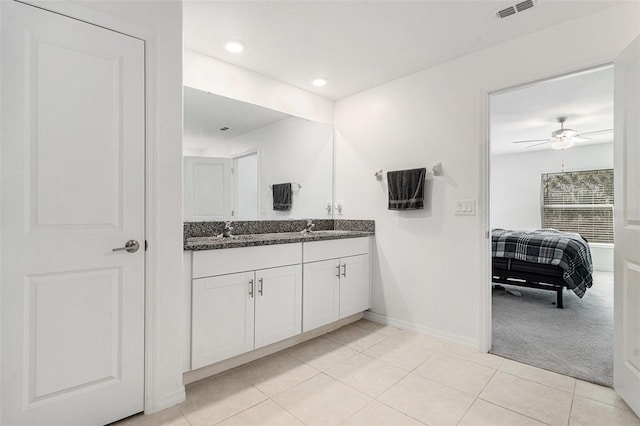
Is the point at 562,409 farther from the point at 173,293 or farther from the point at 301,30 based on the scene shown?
the point at 301,30

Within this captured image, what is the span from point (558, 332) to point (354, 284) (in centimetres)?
193

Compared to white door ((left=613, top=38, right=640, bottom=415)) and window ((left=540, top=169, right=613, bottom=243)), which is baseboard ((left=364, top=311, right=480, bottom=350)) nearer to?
white door ((left=613, top=38, right=640, bottom=415))

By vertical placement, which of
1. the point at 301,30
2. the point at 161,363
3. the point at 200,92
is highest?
the point at 301,30

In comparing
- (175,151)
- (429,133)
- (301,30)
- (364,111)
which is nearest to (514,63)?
(429,133)

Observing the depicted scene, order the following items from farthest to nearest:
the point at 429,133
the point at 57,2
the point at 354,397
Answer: the point at 429,133
the point at 354,397
the point at 57,2

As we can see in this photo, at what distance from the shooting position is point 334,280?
2.93 meters

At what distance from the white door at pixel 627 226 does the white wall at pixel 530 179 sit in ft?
17.1

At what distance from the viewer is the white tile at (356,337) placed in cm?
271

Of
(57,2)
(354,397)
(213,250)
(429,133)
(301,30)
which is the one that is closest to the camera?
(57,2)

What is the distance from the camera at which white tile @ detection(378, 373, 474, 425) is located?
1.75m

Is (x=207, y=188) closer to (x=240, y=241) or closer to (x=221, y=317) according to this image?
(x=240, y=241)

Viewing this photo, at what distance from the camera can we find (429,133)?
2.91m

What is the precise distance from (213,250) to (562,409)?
225 cm

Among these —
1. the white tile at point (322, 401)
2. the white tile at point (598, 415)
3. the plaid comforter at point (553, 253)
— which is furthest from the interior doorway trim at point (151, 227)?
the plaid comforter at point (553, 253)
